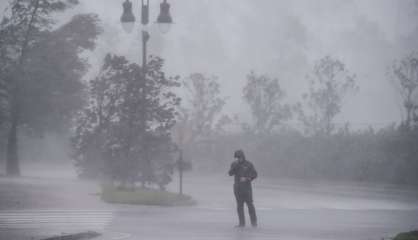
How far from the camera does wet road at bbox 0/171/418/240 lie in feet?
52.4

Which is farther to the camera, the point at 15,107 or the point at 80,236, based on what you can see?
the point at 15,107

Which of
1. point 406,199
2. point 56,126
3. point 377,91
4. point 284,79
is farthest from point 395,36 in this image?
point 406,199

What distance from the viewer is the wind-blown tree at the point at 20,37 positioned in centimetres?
4303

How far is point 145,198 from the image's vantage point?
25234mm

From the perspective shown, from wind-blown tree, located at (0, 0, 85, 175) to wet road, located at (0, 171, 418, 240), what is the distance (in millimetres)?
11823

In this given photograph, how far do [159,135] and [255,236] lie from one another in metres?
13.4

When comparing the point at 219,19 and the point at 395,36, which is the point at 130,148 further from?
the point at 219,19

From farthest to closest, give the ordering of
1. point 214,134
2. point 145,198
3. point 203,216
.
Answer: point 214,134 < point 145,198 < point 203,216

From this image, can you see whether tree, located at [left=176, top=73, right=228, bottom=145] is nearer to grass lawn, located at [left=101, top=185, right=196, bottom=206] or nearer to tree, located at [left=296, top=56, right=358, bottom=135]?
tree, located at [left=296, top=56, right=358, bottom=135]

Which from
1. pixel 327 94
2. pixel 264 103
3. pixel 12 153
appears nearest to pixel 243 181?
pixel 12 153

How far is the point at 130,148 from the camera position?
28719mm

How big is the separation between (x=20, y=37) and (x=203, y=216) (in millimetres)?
25664

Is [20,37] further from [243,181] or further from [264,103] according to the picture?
[243,181]


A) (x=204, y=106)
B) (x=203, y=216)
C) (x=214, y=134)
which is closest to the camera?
(x=203, y=216)
